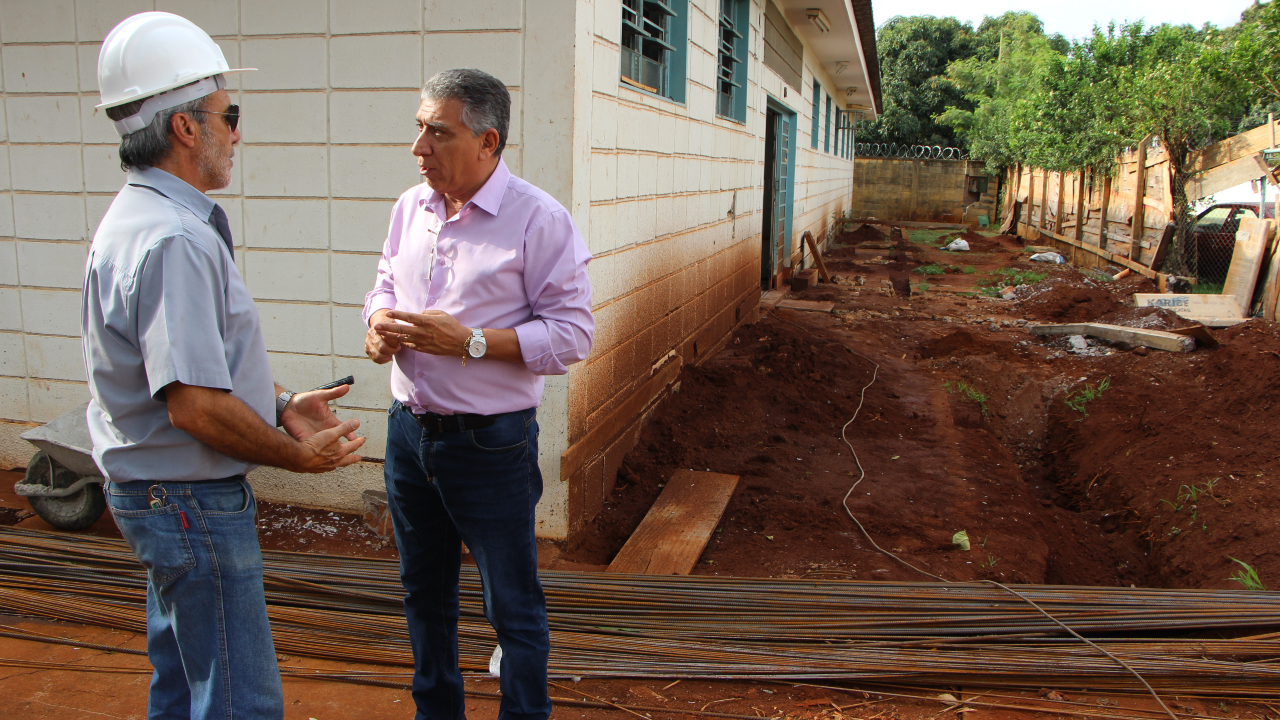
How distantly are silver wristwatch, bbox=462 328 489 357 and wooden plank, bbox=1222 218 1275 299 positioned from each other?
9.06 meters

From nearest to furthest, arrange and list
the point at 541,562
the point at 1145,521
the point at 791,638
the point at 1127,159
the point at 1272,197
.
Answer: the point at 791,638 → the point at 541,562 → the point at 1145,521 → the point at 1272,197 → the point at 1127,159

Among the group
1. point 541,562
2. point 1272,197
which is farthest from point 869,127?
point 541,562

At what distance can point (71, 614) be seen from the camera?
3.12 m

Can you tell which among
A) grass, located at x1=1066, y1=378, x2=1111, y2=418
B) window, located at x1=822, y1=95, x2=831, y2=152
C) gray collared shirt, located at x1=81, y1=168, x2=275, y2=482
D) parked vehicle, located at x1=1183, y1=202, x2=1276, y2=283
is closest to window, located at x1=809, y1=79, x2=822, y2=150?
window, located at x1=822, y1=95, x2=831, y2=152

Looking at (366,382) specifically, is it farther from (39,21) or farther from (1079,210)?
(1079,210)

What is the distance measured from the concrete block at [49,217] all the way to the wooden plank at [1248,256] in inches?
388

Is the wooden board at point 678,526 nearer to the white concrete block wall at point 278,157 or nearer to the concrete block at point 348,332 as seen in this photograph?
the white concrete block wall at point 278,157

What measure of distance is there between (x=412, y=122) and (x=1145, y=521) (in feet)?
14.3

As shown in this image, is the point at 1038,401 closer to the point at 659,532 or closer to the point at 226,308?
the point at 659,532

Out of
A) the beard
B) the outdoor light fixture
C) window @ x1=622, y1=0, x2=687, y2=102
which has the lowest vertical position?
the beard

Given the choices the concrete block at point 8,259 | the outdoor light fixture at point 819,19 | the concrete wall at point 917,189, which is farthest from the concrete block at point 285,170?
the concrete wall at point 917,189

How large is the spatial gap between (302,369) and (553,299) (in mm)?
2475

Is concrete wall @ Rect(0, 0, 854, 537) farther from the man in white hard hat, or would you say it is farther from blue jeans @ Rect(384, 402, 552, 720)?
the man in white hard hat

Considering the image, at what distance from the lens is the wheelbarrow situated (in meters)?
3.76
